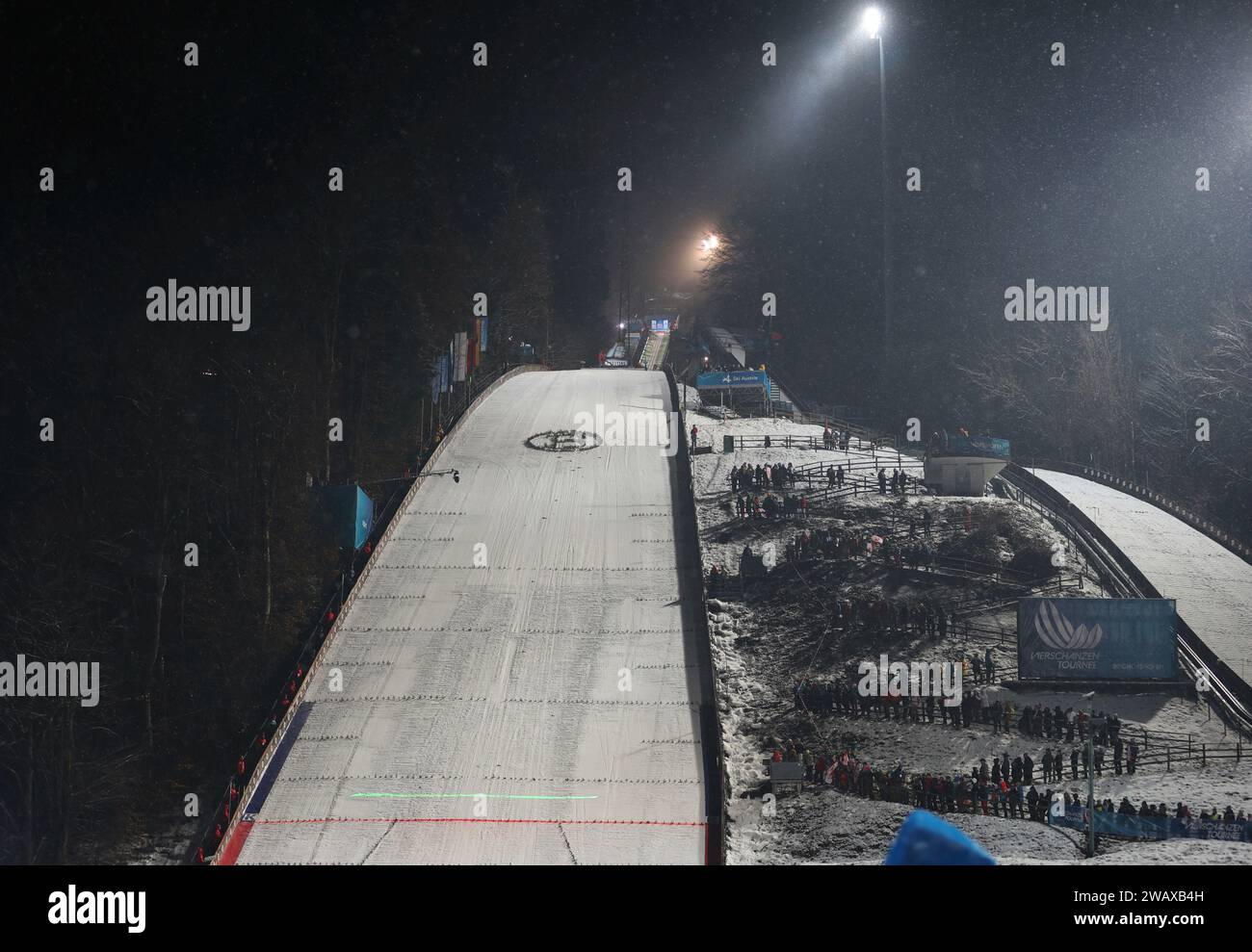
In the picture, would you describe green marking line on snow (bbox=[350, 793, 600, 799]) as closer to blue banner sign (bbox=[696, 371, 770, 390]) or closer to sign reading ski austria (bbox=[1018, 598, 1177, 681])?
sign reading ski austria (bbox=[1018, 598, 1177, 681])

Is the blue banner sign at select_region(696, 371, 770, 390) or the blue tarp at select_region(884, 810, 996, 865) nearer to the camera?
the blue tarp at select_region(884, 810, 996, 865)

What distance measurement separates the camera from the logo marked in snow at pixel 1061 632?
2464cm

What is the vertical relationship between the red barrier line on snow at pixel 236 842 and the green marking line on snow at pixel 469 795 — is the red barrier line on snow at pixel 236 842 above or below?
below

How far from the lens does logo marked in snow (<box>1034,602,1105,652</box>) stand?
24641 mm

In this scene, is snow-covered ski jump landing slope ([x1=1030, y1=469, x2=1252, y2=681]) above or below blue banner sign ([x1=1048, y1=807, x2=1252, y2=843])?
above

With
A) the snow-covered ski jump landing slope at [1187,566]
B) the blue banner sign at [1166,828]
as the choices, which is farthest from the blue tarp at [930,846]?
the snow-covered ski jump landing slope at [1187,566]

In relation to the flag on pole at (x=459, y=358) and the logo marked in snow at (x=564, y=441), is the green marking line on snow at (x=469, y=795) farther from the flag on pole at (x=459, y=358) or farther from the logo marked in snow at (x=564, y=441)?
the flag on pole at (x=459, y=358)

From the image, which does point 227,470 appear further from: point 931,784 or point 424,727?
point 931,784

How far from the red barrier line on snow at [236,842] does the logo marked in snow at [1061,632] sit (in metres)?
16.5

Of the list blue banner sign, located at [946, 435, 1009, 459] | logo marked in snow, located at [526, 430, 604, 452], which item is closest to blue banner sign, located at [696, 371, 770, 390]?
logo marked in snow, located at [526, 430, 604, 452]

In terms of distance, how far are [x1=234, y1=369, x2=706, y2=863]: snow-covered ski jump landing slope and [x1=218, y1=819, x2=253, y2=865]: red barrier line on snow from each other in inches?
7.0

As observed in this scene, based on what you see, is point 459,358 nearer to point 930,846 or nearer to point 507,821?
point 507,821

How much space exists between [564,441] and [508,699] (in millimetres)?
18214
